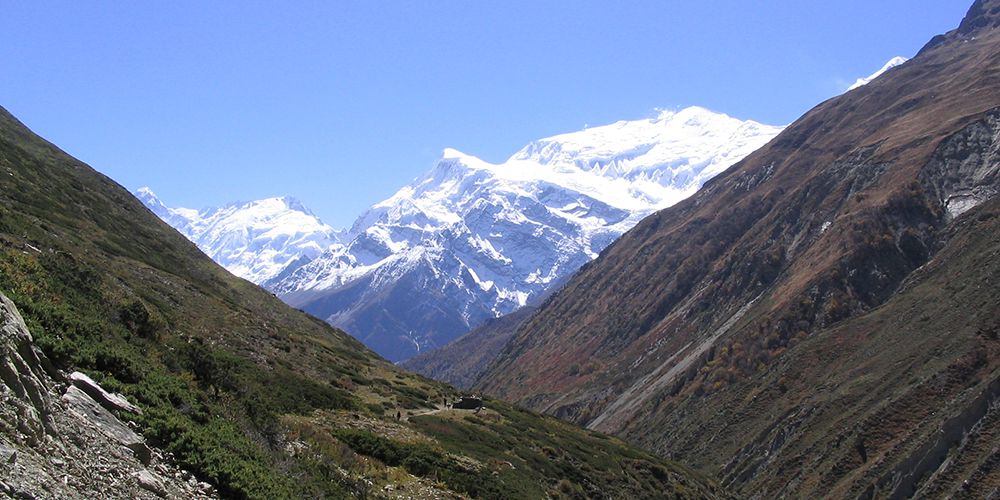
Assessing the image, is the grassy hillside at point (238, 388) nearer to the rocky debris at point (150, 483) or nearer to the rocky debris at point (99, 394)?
the rocky debris at point (99, 394)

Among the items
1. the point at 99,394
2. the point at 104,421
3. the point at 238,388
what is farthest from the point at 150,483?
the point at 238,388

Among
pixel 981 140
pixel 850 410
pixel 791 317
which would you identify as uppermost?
pixel 981 140

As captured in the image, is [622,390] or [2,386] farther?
[622,390]

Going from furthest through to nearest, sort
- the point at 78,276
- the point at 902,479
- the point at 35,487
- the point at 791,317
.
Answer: the point at 791,317
the point at 902,479
the point at 78,276
the point at 35,487

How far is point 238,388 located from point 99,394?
900cm

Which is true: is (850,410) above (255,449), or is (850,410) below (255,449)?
above

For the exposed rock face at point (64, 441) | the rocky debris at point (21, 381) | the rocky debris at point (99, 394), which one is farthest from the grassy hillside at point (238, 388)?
the rocky debris at point (21, 381)

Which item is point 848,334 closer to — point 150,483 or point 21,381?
point 150,483

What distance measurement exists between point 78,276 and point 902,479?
69.3m

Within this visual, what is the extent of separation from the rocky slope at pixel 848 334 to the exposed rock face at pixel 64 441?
65.9 meters

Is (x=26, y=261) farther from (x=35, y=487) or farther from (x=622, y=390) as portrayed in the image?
(x=622, y=390)

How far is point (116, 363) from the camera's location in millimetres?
19047

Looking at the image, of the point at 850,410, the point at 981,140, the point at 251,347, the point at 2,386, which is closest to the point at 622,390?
the point at 850,410

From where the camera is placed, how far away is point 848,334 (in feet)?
365
